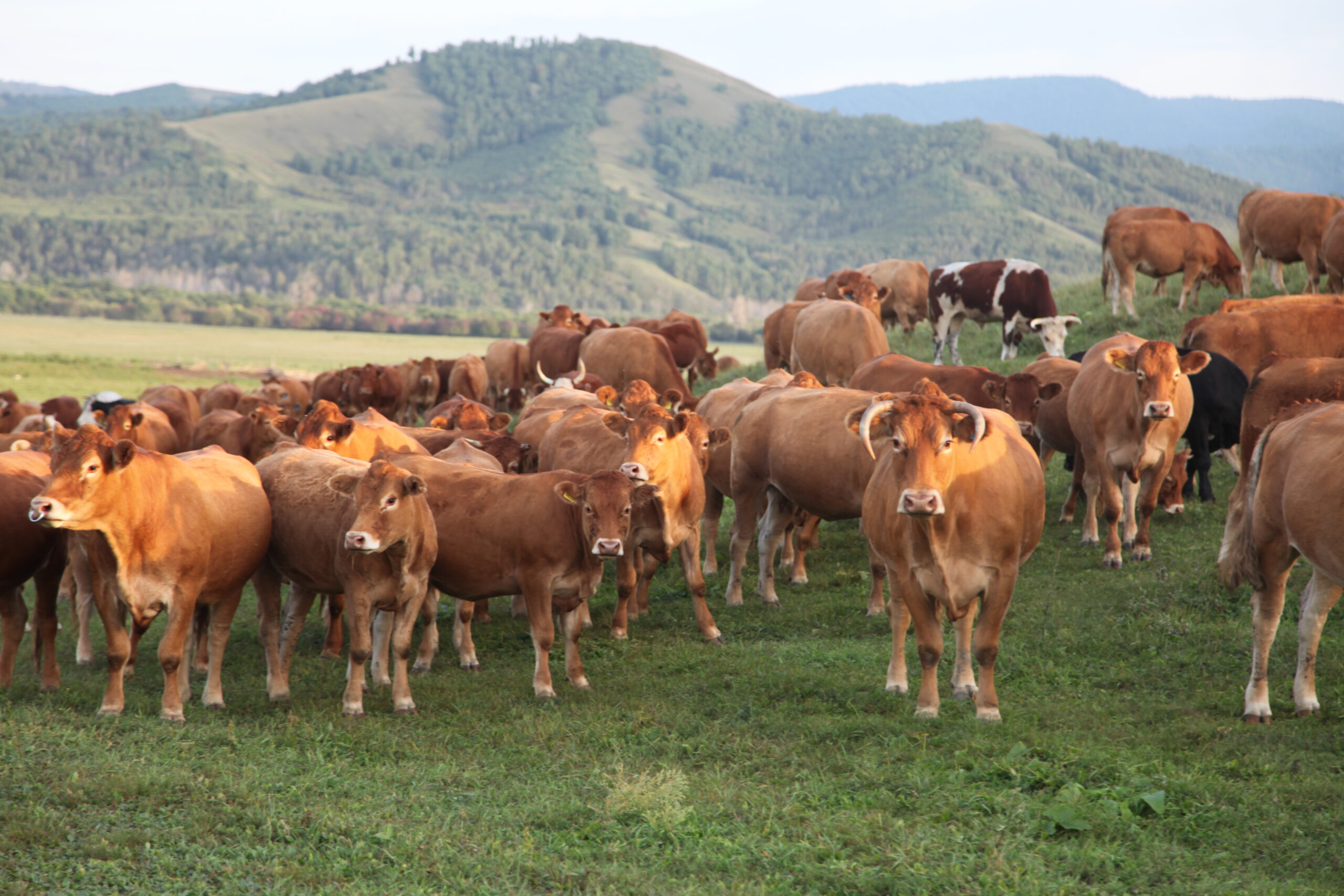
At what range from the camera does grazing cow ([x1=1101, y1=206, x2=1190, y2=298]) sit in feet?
72.8

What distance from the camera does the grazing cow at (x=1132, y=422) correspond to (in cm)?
1136

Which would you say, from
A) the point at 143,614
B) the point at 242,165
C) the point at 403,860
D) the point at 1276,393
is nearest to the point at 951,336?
the point at 1276,393

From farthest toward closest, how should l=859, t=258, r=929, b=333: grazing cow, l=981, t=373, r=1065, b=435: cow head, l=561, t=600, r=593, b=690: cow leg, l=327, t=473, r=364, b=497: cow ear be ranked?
l=859, t=258, r=929, b=333: grazing cow → l=981, t=373, r=1065, b=435: cow head → l=561, t=600, r=593, b=690: cow leg → l=327, t=473, r=364, b=497: cow ear

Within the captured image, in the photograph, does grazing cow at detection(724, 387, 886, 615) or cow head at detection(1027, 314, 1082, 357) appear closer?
grazing cow at detection(724, 387, 886, 615)

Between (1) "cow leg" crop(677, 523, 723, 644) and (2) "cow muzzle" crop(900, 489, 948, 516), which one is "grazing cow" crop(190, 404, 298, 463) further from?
(2) "cow muzzle" crop(900, 489, 948, 516)

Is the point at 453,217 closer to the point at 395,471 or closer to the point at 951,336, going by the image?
the point at 951,336

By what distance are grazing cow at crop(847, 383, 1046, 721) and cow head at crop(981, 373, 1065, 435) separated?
5032 mm

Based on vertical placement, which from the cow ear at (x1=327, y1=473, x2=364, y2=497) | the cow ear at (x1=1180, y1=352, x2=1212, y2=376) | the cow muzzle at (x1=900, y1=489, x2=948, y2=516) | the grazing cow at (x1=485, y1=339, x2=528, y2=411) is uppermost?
the cow ear at (x1=1180, y1=352, x2=1212, y2=376)

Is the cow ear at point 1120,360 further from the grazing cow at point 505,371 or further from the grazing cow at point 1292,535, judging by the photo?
the grazing cow at point 505,371

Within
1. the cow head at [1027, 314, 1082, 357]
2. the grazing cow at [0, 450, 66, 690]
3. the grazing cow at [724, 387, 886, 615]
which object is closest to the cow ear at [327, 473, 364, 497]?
the grazing cow at [0, 450, 66, 690]

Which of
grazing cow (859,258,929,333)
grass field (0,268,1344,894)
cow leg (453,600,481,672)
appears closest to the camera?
grass field (0,268,1344,894)

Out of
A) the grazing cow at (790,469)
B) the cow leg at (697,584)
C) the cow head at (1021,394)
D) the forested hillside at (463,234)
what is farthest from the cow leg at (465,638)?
the forested hillside at (463,234)

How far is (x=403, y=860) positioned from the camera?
5.89 m

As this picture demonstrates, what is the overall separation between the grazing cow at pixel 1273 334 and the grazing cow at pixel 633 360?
30.0 ft
